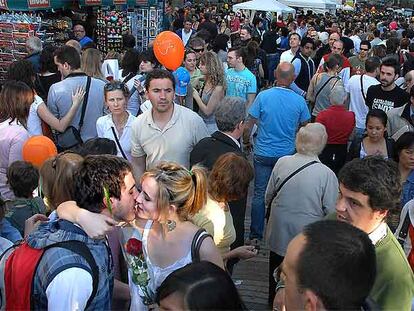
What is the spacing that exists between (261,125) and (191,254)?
123 inches

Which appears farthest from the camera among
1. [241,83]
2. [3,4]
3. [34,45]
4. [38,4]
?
[38,4]

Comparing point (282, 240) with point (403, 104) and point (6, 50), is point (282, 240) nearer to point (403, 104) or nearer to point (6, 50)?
point (403, 104)

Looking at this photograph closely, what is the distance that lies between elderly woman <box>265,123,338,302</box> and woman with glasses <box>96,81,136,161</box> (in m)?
1.37

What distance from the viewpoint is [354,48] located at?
12984 millimetres

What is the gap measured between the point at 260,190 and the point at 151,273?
116 inches

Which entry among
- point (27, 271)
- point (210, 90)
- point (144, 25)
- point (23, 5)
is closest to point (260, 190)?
point (210, 90)

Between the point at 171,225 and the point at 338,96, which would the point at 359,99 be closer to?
the point at 338,96

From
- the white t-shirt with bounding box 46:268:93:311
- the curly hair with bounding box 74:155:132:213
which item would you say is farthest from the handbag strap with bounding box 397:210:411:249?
the white t-shirt with bounding box 46:268:93:311

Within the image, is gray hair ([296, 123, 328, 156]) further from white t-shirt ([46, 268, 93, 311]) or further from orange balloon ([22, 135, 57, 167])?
white t-shirt ([46, 268, 93, 311])

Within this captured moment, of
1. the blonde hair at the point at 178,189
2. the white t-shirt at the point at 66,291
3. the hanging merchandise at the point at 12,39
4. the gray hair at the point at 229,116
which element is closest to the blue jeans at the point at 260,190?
the gray hair at the point at 229,116

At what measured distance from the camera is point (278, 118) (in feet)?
17.9

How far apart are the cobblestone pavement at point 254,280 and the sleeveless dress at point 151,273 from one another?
193 cm

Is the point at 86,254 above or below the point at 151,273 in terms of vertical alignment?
above

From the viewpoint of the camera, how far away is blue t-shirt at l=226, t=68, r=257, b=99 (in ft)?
22.2
